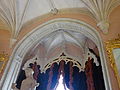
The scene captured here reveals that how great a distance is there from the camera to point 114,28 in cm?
523

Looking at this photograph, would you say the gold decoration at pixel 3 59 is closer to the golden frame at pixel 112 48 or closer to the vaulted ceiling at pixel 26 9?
the vaulted ceiling at pixel 26 9

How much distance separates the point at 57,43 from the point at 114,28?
11.6ft

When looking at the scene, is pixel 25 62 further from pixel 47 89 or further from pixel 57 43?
pixel 57 43

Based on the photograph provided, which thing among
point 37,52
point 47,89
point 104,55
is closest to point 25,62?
point 37,52

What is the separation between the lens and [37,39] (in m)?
6.80

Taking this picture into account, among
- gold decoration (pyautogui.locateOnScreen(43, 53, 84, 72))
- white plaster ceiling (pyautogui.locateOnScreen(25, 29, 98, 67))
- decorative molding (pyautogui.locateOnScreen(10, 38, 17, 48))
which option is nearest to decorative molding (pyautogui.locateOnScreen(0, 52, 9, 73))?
decorative molding (pyautogui.locateOnScreen(10, 38, 17, 48))

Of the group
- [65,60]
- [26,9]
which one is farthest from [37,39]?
[65,60]

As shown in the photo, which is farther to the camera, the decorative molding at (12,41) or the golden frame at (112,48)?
the decorative molding at (12,41)

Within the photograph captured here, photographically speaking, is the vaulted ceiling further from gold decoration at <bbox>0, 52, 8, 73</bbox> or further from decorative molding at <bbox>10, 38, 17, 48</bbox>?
gold decoration at <bbox>0, 52, 8, 73</bbox>

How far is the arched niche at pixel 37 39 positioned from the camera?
526cm

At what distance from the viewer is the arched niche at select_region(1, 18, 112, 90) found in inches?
207

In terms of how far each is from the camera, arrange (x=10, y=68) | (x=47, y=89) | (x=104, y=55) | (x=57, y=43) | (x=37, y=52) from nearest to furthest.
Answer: (x=104, y=55) → (x=10, y=68) → (x=47, y=89) → (x=37, y=52) → (x=57, y=43)

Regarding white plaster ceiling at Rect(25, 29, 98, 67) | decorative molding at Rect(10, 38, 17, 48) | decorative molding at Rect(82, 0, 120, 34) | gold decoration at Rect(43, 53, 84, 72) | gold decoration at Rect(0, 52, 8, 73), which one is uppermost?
decorative molding at Rect(82, 0, 120, 34)

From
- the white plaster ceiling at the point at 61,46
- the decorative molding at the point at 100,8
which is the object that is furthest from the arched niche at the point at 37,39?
the white plaster ceiling at the point at 61,46
